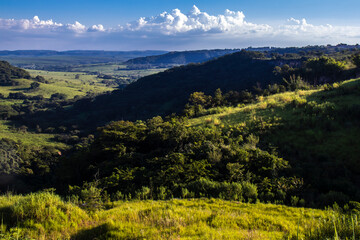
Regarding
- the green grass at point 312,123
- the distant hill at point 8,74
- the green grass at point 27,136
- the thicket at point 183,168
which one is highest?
the distant hill at point 8,74

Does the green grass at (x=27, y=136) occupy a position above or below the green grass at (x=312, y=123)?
below

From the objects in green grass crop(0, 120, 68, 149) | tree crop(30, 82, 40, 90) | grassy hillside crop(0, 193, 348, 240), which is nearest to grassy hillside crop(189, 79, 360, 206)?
grassy hillside crop(0, 193, 348, 240)

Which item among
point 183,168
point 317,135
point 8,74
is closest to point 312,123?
point 317,135

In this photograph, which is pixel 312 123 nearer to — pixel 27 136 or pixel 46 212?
pixel 46 212

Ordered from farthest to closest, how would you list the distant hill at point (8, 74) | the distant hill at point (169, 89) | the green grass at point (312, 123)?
the distant hill at point (8, 74) → the distant hill at point (169, 89) → the green grass at point (312, 123)

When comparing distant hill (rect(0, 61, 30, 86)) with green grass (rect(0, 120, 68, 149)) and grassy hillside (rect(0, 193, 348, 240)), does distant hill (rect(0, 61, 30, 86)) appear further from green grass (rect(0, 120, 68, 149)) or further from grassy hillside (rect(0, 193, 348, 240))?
grassy hillside (rect(0, 193, 348, 240))

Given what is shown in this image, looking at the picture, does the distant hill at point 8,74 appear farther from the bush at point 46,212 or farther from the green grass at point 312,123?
the bush at point 46,212

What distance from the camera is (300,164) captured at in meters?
10.2

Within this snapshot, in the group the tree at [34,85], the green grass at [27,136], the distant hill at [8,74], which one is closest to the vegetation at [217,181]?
the green grass at [27,136]

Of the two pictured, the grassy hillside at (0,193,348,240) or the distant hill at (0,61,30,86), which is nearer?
the grassy hillside at (0,193,348,240)

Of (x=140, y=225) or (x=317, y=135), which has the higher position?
(x=140, y=225)

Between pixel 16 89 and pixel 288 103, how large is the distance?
5809 inches

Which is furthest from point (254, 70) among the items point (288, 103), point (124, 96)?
point (288, 103)

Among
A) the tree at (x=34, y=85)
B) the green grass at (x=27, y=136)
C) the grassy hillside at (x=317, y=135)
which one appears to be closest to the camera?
the grassy hillside at (x=317, y=135)
